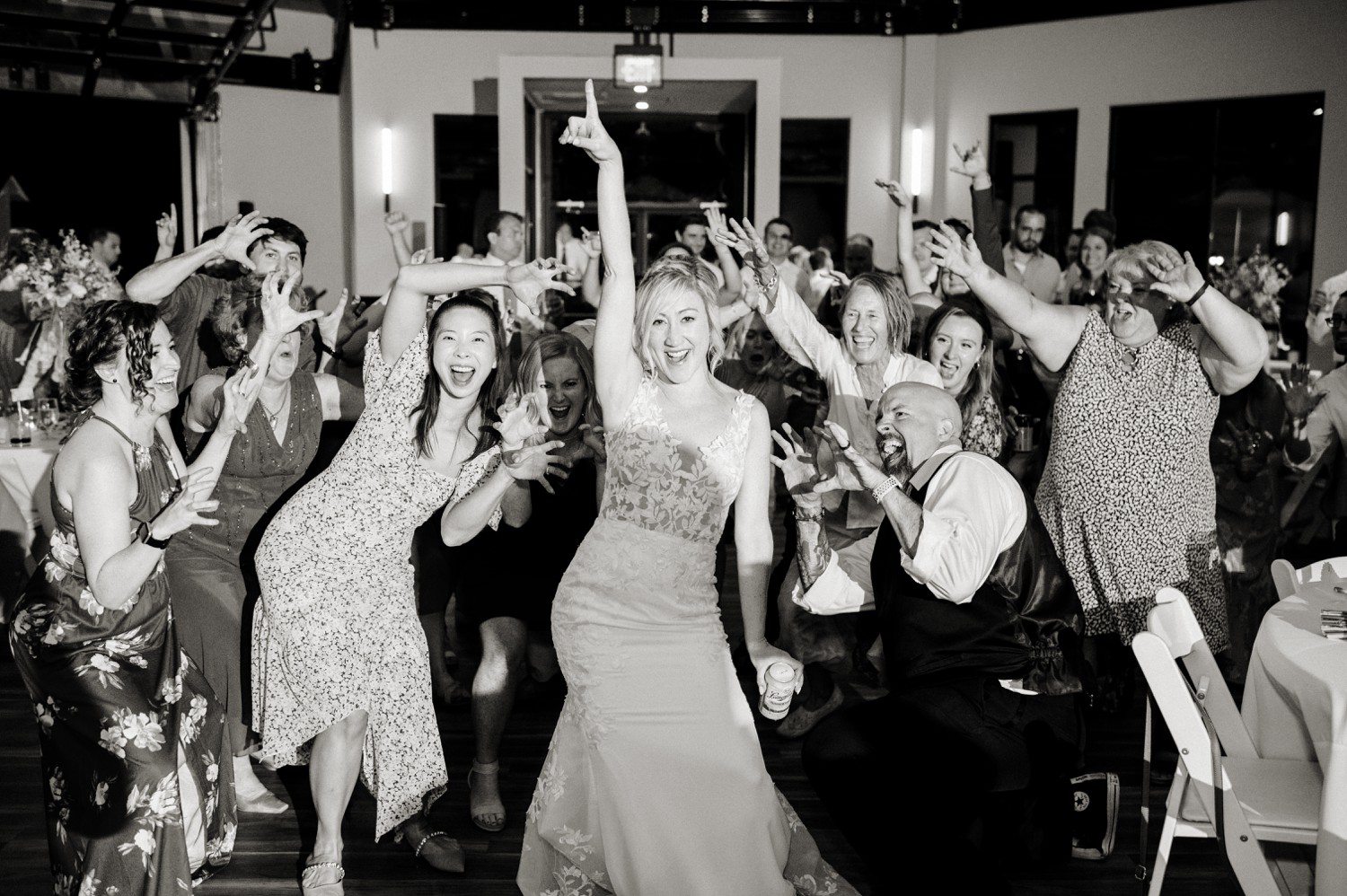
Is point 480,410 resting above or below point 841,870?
above

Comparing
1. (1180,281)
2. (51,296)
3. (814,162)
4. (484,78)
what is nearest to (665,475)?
(1180,281)

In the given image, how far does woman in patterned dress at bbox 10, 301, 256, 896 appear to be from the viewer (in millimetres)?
2365

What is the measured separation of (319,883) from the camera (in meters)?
2.79

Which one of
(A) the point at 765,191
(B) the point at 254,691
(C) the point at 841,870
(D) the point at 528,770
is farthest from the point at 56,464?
(A) the point at 765,191

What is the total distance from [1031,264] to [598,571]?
18.6ft

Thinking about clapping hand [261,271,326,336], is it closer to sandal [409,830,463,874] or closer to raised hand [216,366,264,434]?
raised hand [216,366,264,434]

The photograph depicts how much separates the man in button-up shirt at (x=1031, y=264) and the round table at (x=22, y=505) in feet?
17.2

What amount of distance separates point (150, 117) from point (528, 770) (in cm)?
939

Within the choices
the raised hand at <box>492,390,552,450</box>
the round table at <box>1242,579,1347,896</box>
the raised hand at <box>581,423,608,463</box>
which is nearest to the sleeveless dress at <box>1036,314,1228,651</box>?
the round table at <box>1242,579,1347,896</box>

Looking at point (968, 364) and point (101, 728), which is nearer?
point (101, 728)

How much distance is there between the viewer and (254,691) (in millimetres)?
2895

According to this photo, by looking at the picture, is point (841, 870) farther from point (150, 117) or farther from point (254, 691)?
point (150, 117)

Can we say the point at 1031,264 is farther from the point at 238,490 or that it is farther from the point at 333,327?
the point at 238,490

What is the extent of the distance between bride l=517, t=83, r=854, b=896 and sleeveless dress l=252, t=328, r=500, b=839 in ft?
1.56
